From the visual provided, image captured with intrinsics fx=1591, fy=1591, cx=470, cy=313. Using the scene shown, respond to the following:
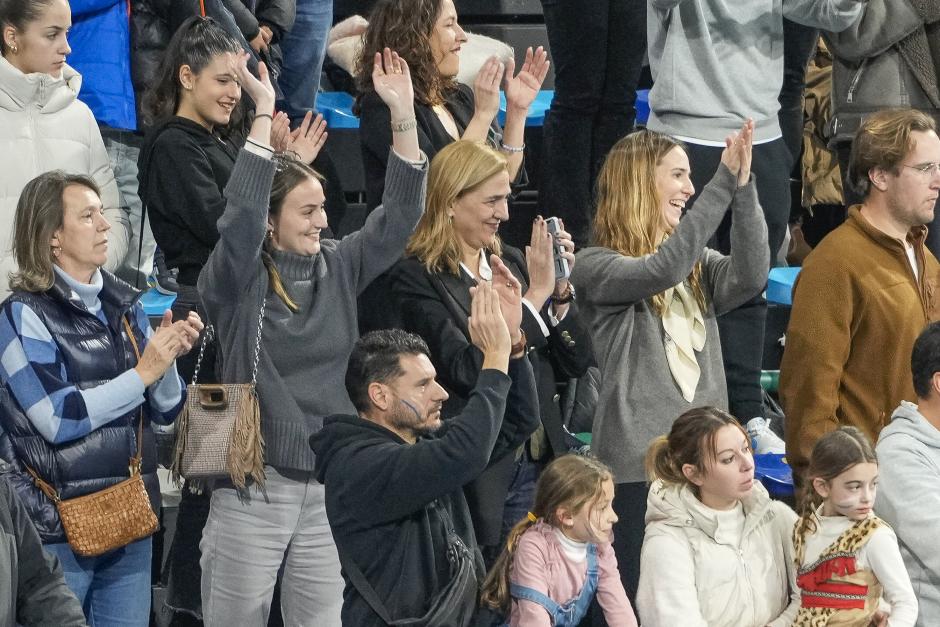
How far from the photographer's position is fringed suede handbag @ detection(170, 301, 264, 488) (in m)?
4.21

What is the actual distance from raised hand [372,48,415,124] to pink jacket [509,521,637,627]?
1.29 metres

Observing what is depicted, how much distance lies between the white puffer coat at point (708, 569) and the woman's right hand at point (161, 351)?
1.32m

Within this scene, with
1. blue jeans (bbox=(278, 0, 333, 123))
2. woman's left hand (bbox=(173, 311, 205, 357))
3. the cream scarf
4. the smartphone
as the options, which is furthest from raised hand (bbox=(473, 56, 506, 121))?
blue jeans (bbox=(278, 0, 333, 123))

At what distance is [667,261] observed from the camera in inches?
173

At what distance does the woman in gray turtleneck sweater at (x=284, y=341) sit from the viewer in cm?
422

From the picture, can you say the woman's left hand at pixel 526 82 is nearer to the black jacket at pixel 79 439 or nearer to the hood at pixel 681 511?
the black jacket at pixel 79 439

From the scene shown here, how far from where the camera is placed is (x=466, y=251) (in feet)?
14.9

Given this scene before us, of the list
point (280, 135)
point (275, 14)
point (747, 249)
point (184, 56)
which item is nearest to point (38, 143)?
point (184, 56)

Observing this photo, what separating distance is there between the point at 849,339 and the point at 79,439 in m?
2.12

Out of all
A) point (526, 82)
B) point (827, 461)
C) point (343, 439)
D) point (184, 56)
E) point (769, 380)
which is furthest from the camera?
point (769, 380)

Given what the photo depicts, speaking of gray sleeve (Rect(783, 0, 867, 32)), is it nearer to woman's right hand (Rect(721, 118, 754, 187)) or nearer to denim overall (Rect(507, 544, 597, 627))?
woman's right hand (Rect(721, 118, 754, 187))

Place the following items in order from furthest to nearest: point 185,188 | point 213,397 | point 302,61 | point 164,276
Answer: point 302,61
point 164,276
point 185,188
point 213,397

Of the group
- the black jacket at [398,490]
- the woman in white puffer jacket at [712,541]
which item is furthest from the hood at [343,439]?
the woman in white puffer jacket at [712,541]

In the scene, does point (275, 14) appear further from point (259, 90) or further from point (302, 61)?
point (259, 90)
